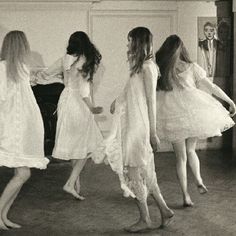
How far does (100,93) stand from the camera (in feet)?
29.6

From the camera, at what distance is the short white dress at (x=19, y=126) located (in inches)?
179

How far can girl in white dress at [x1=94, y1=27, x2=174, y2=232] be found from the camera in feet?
14.6

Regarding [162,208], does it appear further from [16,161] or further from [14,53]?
[14,53]

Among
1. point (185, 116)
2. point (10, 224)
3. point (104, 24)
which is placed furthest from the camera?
point (104, 24)

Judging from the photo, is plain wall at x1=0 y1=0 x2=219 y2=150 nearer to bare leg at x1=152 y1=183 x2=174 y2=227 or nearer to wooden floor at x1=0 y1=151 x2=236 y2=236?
wooden floor at x1=0 y1=151 x2=236 y2=236

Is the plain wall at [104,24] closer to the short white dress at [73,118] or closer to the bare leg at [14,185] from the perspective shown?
the short white dress at [73,118]

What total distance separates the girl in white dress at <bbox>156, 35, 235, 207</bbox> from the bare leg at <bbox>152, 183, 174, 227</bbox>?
0.70 meters

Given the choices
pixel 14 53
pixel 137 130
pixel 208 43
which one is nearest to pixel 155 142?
pixel 137 130

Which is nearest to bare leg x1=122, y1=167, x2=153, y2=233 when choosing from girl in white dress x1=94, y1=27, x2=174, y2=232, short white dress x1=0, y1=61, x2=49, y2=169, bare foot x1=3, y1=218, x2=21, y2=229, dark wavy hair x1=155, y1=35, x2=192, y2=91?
girl in white dress x1=94, y1=27, x2=174, y2=232

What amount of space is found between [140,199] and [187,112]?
120cm

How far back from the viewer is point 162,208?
181 inches

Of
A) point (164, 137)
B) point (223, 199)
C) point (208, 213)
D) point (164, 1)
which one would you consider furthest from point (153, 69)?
point (164, 1)

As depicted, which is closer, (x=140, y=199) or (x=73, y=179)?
(x=140, y=199)

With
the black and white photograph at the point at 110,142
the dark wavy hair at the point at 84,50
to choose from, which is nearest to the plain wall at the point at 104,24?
the black and white photograph at the point at 110,142
